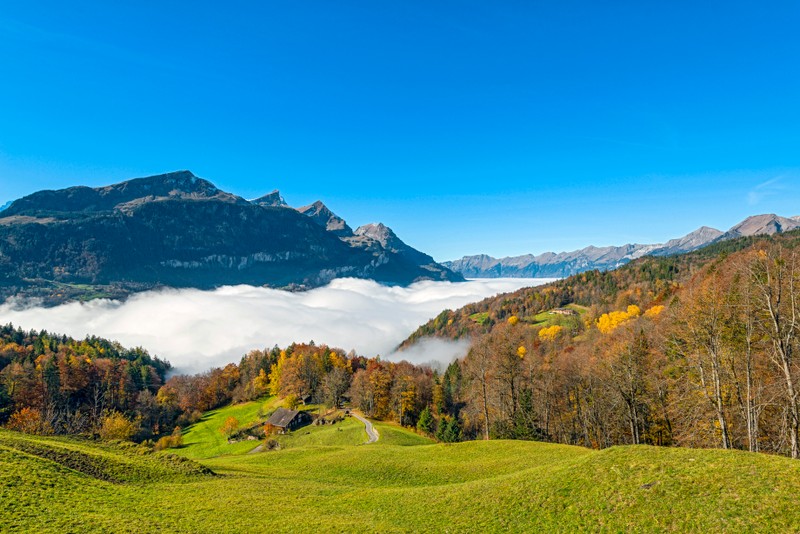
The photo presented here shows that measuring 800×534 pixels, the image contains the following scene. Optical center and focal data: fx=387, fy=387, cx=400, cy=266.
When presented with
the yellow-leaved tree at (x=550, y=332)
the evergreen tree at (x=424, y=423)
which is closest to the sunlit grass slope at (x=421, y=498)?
the evergreen tree at (x=424, y=423)

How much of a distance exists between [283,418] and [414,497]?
9095cm

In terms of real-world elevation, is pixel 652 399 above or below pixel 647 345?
below

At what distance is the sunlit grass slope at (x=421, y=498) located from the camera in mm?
17891

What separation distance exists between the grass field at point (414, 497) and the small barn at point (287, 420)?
71.1 m

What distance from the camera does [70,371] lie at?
132 meters

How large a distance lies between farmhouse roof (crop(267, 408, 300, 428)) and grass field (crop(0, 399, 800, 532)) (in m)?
72.0

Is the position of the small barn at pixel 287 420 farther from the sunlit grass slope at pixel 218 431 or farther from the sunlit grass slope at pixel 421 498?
the sunlit grass slope at pixel 421 498

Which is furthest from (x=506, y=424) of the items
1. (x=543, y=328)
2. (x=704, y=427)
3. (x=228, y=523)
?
(x=543, y=328)

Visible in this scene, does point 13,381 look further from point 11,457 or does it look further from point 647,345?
point 647,345

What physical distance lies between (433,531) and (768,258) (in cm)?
3036

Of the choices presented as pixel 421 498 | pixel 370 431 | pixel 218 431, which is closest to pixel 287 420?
pixel 218 431

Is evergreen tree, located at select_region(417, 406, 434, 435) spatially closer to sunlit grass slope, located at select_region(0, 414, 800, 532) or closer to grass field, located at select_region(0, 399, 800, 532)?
grass field, located at select_region(0, 399, 800, 532)

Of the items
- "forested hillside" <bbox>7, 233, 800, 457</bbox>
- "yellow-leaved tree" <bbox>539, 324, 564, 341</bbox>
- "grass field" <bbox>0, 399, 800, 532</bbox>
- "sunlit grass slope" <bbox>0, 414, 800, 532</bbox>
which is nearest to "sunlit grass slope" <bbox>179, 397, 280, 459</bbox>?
"forested hillside" <bbox>7, 233, 800, 457</bbox>

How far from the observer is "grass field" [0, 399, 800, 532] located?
1794 cm
